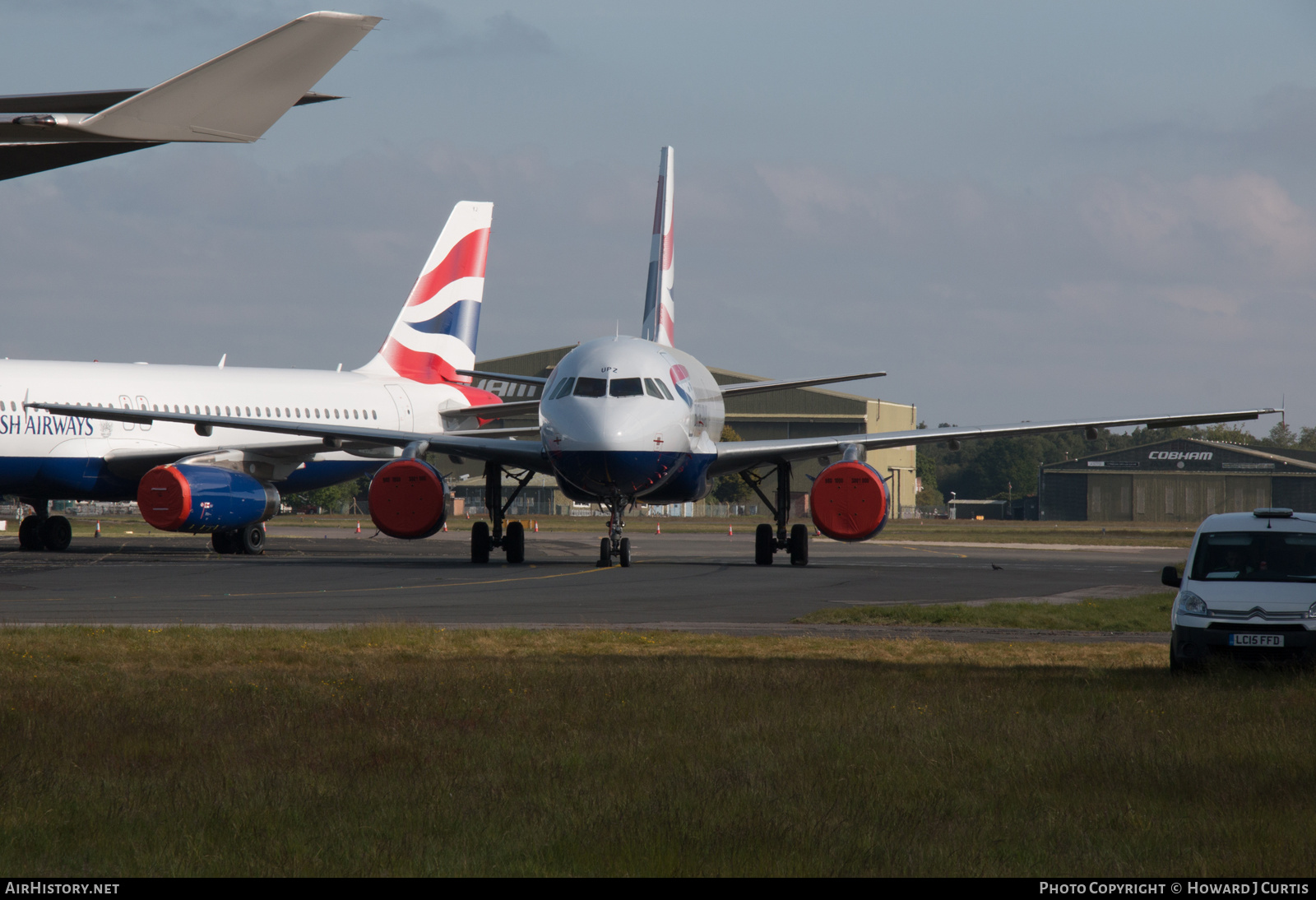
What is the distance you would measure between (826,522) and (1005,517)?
11157 cm

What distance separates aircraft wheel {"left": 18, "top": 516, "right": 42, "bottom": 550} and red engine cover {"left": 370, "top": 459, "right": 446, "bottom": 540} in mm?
11477

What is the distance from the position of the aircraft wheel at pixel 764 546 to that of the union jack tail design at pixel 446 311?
15.3 m

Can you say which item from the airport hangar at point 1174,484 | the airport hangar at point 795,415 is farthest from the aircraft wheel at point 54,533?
the airport hangar at point 1174,484

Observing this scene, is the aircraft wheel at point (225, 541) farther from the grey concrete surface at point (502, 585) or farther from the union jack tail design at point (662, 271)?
the union jack tail design at point (662, 271)

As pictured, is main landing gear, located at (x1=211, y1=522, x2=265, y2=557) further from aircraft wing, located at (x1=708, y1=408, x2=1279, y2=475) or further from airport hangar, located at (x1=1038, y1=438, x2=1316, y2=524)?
airport hangar, located at (x1=1038, y1=438, x2=1316, y2=524)

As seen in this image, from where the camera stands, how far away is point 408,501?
26.8 metres

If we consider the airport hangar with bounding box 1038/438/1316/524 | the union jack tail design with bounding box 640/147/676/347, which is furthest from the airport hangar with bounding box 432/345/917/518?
the union jack tail design with bounding box 640/147/676/347

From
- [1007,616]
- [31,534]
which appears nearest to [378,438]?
[31,534]

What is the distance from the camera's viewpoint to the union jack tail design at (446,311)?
41344 millimetres

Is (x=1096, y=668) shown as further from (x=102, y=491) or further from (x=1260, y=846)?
(x=102, y=491)

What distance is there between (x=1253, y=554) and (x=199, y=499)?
22.1 metres

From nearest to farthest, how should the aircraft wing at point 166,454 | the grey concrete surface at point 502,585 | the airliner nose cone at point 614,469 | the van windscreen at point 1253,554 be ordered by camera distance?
the van windscreen at point 1253,554, the grey concrete surface at point 502,585, the airliner nose cone at point 614,469, the aircraft wing at point 166,454

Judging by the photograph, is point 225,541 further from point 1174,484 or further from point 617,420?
point 1174,484

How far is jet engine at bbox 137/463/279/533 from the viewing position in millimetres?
28984
